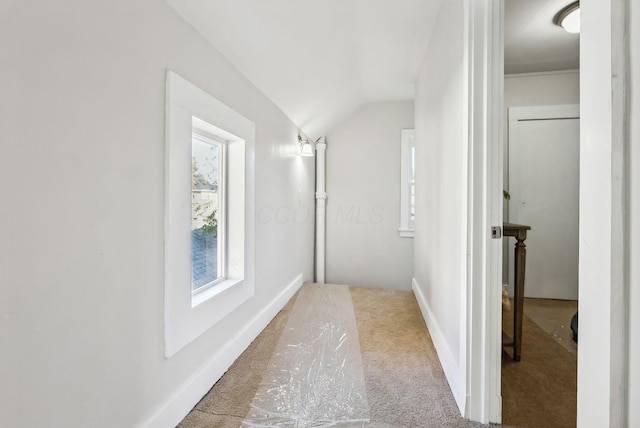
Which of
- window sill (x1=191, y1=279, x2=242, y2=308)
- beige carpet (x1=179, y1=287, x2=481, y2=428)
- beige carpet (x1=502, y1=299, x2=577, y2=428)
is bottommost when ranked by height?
beige carpet (x1=502, y1=299, x2=577, y2=428)

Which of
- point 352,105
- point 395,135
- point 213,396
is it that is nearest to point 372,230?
point 395,135

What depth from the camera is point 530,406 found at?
1.38 m

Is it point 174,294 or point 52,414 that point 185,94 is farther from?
point 52,414

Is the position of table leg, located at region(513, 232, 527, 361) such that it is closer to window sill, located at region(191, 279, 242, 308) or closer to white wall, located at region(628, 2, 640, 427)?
white wall, located at region(628, 2, 640, 427)

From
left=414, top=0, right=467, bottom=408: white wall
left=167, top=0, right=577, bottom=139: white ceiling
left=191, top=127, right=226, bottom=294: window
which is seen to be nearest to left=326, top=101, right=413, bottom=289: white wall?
left=167, top=0, right=577, bottom=139: white ceiling

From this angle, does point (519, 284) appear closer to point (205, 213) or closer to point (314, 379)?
point (314, 379)

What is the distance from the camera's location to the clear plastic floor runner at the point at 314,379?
1273 millimetres

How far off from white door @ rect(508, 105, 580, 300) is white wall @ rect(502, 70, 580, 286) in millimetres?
48

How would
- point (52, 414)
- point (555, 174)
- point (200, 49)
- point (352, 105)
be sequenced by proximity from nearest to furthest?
1. point (52, 414)
2. point (200, 49)
3. point (555, 174)
4. point (352, 105)

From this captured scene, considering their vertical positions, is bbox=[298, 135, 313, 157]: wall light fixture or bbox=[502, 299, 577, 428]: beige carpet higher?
bbox=[298, 135, 313, 157]: wall light fixture

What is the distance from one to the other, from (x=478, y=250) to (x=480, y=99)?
2.14ft

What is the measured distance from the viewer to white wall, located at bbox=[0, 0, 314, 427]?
697 millimetres

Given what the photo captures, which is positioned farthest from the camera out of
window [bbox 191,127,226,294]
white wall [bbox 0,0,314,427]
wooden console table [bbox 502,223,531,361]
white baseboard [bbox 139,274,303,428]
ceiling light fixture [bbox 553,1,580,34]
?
ceiling light fixture [bbox 553,1,580,34]

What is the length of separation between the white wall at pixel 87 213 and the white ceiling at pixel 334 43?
223 millimetres
